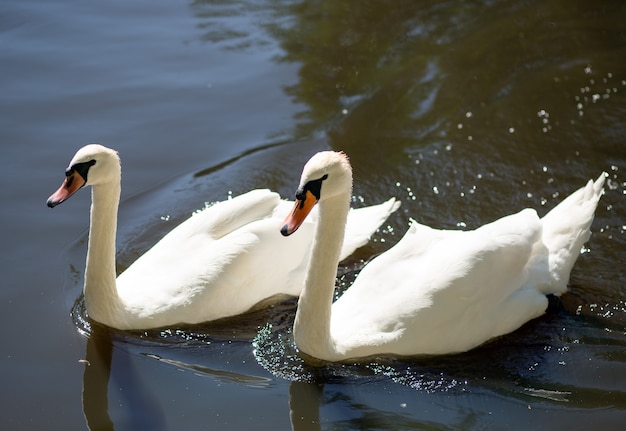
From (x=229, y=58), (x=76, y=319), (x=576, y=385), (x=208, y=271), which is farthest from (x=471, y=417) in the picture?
(x=229, y=58)

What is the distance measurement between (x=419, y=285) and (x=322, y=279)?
0.71m

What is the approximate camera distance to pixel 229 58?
11.8 m

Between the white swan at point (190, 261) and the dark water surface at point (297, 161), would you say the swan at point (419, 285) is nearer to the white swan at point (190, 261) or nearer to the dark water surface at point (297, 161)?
the dark water surface at point (297, 161)

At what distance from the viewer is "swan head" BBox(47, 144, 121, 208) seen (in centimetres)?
667

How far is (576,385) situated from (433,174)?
10.3 feet

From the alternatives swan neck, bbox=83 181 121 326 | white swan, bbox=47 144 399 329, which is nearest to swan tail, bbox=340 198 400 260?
white swan, bbox=47 144 399 329

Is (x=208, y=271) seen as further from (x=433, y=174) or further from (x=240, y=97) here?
(x=240, y=97)

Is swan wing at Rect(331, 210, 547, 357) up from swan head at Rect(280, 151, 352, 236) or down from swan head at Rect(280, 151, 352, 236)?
down

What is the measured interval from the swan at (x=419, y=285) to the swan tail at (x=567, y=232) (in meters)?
0.01

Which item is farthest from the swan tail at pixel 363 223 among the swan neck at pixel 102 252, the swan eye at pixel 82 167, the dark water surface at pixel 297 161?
the swan eye at pixel 82 167

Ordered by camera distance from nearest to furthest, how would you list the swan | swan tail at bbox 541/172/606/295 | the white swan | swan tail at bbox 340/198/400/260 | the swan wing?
the swan → the swan wing → the white swan → swan tail at bbox 541/172/606/295 → swan tail at bbox 340/198/400/260

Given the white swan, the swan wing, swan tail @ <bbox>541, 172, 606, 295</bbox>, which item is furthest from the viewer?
swan tail @ <bbox>541, 172, 606, 295</bbox>

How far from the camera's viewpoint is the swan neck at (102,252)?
268 inches

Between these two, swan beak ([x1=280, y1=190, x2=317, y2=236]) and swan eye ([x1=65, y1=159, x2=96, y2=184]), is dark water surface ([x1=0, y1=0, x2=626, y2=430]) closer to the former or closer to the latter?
swan beak ([x1=280, y1=190, x2=317, y2=236])
